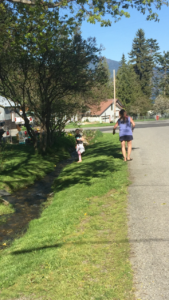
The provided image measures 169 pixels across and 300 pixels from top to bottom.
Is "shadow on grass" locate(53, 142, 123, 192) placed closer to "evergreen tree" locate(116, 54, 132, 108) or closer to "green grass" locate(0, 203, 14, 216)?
"green grass" locate(0, 203, 14, 216)

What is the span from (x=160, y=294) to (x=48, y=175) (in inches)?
435

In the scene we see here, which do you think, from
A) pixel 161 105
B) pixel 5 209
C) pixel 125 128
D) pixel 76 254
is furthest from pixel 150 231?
pixel 161 105

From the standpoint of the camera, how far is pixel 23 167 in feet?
47.2

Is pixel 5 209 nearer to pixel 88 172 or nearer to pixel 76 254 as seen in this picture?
pixel 88 172

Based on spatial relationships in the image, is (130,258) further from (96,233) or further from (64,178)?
(64,178)

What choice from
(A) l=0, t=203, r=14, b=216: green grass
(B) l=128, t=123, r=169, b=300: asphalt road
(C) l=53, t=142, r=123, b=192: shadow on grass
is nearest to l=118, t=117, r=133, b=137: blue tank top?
(C) l=53, t=142, r=123, b=192: shadow on grass

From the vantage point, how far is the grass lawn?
3676 millimetres

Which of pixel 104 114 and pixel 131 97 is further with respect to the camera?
pixel 104 114

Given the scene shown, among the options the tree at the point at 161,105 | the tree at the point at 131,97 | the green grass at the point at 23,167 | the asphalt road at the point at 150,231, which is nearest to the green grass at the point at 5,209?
the green grass at the point at 23,167

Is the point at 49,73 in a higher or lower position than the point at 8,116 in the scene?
higher

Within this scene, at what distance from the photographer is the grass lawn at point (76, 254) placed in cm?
368

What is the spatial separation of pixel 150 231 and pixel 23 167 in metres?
10.00

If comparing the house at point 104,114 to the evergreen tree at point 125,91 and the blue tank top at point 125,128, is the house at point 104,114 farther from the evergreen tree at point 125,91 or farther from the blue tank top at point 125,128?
the blue tank top at point 125,128

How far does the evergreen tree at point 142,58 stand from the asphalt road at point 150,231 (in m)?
76.6
